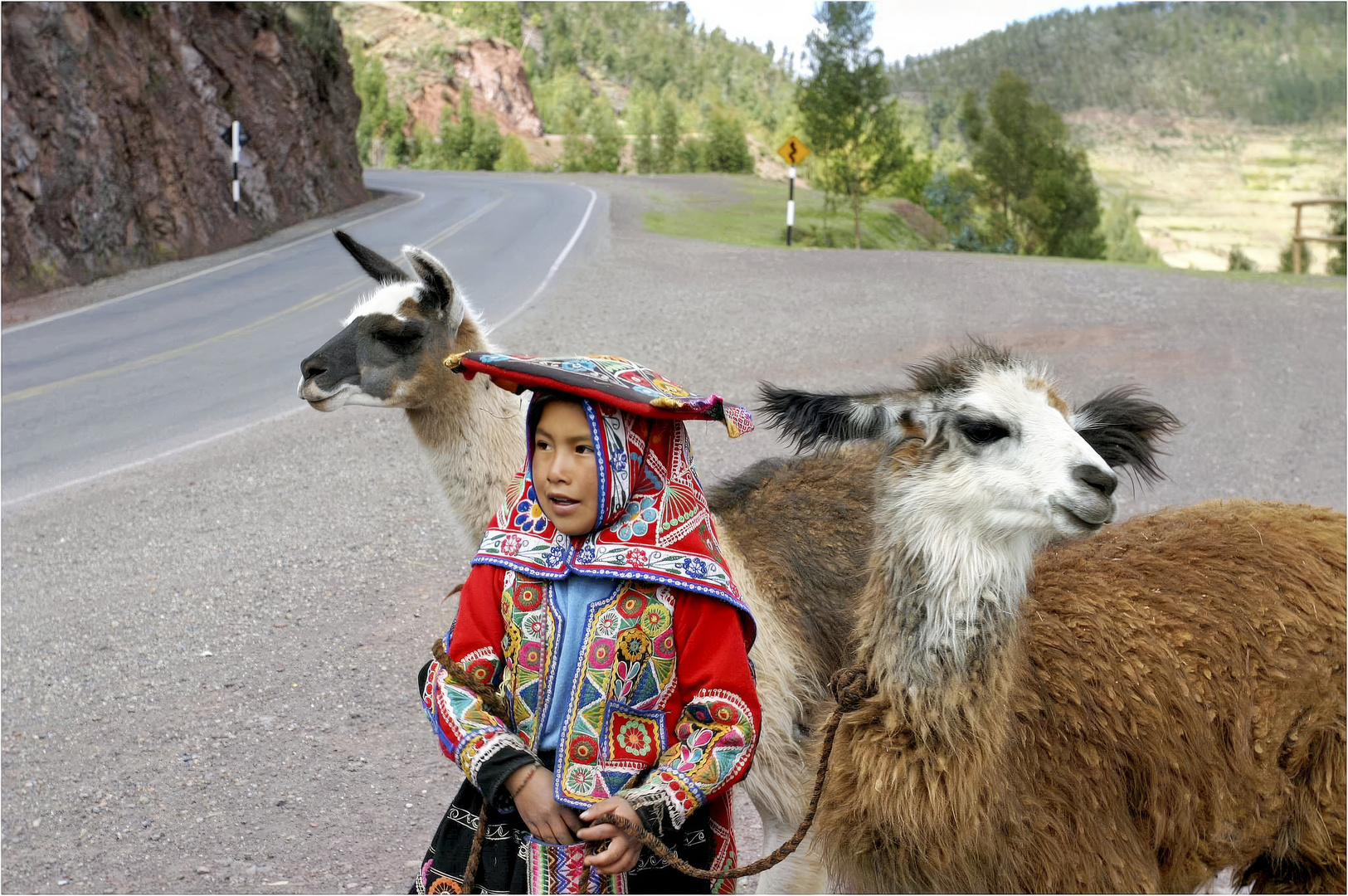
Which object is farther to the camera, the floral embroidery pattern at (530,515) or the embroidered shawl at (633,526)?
the floral embroidery pattern at (530,515)

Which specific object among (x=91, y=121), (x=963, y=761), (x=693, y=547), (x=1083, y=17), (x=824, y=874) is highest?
(x=1083, y=17)

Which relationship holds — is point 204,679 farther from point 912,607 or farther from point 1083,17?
point 1083,17

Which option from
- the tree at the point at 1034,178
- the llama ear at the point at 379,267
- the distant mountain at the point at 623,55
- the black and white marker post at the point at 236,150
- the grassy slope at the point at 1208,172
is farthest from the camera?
the grassy slope at the point at 1208,172

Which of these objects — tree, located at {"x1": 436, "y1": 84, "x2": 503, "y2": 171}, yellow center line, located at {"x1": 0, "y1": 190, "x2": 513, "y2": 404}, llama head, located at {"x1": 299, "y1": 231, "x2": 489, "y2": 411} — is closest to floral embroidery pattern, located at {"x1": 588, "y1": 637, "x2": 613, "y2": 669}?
llama head, located at {"x1": 299, "y1": 231, "x2": 489, "y2": 411}

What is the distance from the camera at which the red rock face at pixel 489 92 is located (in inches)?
2092

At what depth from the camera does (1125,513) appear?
7145mm

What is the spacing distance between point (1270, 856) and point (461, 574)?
4.53m

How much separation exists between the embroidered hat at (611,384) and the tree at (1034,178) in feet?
97.4

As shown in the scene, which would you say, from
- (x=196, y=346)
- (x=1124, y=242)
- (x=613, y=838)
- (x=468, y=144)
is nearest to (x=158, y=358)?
(x=196, y=346)

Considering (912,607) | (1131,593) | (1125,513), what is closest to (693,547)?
(912,607)

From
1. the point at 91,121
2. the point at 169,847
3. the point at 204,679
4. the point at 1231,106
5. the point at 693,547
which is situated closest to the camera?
the point at 693,547

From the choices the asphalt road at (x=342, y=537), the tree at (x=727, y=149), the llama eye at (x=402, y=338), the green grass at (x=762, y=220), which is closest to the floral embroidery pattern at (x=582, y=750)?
the asphalt road at (x=342, y=537)

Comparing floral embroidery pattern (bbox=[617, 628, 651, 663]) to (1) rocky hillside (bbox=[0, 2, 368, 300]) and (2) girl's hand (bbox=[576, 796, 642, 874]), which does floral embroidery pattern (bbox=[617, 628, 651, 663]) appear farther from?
(1) rocky hillside (bbox=[0, 2, 368, 300])

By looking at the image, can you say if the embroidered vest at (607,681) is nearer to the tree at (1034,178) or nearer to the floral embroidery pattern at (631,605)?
the floral embroidery pattern at (631,605)
